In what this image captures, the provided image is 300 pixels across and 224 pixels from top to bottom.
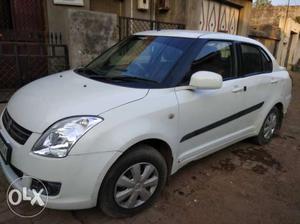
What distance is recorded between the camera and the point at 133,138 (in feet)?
7.05

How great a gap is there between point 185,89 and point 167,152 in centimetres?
64

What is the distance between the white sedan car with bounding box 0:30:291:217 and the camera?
1996 millimetres

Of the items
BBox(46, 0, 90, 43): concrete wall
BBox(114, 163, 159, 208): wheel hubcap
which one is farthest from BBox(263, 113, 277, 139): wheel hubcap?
BBox(46, 0, 90, 43): concrete wall

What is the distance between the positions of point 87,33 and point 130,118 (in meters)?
3.71

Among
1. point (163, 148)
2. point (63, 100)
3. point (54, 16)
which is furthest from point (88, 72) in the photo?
point (54, 16)

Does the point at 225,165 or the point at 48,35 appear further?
the point at 48,35

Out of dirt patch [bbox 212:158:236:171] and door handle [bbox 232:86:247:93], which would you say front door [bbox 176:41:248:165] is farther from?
dirt patch [bbox 212:158:236:171]

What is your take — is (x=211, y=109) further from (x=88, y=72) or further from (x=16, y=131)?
(x=16, y=131)

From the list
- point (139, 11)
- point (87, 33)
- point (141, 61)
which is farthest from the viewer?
point (139, 11)

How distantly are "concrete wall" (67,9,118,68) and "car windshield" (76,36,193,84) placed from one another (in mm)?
2205

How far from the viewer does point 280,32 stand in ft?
49.2

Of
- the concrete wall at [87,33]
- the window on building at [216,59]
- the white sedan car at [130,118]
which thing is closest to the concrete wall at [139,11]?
the concrete wall at [87,33]

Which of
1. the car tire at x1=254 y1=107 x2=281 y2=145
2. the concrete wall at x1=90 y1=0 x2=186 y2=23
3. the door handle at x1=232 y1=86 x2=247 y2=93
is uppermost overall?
the concrete wall at x1=90 y1=0 x2=186 y2=23

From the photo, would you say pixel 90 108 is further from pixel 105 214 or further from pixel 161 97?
pixel 105 214
